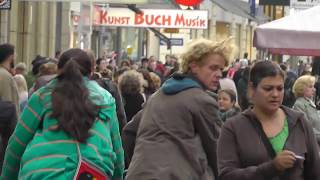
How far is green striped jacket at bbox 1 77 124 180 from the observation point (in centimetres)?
608

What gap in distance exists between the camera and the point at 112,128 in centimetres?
641

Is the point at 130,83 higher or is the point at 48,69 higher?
the point at 48,69

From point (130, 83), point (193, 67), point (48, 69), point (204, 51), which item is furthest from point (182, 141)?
point (130, 83)

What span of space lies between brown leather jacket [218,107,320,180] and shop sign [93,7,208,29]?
27.5m

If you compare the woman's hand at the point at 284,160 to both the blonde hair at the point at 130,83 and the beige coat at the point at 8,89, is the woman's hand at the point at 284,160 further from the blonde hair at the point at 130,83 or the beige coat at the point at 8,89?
the blonde hair at the point at 130,83

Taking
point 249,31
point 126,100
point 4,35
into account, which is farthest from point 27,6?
point 249,31

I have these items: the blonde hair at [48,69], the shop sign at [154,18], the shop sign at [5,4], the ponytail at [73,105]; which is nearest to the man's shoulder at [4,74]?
the blonde hair at [48,69]

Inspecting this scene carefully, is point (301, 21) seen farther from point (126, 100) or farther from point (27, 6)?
point (27, 6)

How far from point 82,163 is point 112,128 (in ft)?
1.36

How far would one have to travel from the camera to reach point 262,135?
6.38 m

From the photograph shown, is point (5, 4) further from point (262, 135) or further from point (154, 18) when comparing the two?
point (262, 135)

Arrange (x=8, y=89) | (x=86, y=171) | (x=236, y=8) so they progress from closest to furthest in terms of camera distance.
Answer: (x=86, y=171) → (x=8, y=89) → (x=236, y=8)

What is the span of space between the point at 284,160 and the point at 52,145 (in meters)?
1.34

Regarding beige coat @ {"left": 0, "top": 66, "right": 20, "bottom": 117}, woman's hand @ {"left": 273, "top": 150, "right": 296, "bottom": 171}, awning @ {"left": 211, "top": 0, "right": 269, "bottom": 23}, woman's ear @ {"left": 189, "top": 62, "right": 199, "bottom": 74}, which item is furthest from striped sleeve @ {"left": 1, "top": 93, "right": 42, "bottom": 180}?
awning @ {"left": 211, "top": 0, "right": 269, "bottom": 23}
